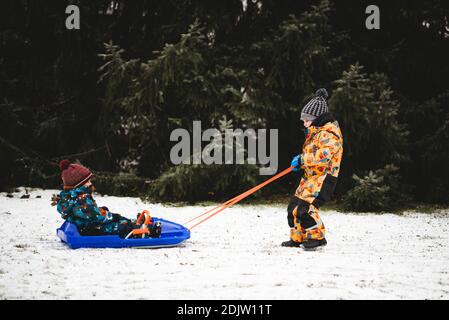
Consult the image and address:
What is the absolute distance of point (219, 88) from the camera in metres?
9.37

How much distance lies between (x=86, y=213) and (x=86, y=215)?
0.02m

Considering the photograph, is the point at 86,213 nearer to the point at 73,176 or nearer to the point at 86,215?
the point at 86,215

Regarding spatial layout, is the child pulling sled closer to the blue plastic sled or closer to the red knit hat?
the blue plastic sled

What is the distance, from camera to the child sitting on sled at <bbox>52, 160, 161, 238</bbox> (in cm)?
573

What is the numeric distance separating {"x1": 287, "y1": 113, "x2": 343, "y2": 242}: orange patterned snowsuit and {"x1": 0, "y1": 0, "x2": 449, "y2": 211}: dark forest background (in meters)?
2.92

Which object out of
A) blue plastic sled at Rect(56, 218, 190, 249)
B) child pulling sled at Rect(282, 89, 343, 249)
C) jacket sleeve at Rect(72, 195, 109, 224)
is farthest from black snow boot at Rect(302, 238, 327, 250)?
jacket sleeve at Rect(72, 195, 109, 224)

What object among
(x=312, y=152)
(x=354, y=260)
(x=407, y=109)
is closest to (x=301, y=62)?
(x=407, y=109)

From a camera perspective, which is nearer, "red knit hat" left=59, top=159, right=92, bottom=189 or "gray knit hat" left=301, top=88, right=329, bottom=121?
"red knit hat" left=59, top=159, right=92, bottom=189

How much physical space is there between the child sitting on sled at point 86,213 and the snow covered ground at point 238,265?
0.83 feet

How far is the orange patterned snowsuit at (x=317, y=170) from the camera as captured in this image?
5703 mm

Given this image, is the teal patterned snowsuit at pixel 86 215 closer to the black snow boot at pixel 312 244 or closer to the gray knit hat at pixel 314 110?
the black snow boot at pixel 312 244

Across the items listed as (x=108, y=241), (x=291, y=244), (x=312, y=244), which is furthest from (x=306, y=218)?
(x=108, y=241)

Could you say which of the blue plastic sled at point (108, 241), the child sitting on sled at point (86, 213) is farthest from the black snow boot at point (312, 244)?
the child sitting on sled at point (86, 213)
